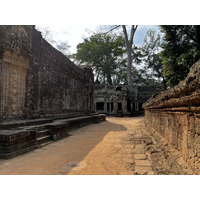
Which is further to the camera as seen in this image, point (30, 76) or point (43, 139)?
point (30, 76)

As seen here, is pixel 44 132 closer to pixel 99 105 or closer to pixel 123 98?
pixel 123 98

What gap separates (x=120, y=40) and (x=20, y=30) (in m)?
26.1

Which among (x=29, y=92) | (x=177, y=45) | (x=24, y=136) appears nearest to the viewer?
(x=24, y=136)

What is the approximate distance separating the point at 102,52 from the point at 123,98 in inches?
433

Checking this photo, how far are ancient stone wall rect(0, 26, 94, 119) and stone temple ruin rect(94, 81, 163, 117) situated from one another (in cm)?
1332

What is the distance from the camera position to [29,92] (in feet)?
21.9

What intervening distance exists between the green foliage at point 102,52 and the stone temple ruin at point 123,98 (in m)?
5.48

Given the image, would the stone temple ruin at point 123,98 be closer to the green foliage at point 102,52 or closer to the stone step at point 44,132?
the green foliage at point 102,52

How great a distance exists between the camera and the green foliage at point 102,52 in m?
28.2

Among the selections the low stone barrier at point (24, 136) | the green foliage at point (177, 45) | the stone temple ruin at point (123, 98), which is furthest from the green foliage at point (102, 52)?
the low stone barrier at point (24, 136)

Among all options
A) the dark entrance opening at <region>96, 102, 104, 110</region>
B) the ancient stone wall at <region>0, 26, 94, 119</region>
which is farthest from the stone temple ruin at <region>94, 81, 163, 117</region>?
the ancient stone wall at <region>0, 26, 94, 119</region>

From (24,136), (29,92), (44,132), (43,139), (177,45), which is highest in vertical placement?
(177,45)

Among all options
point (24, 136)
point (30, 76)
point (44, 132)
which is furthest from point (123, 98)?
point (24, 136)

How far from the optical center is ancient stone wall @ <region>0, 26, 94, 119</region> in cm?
542
